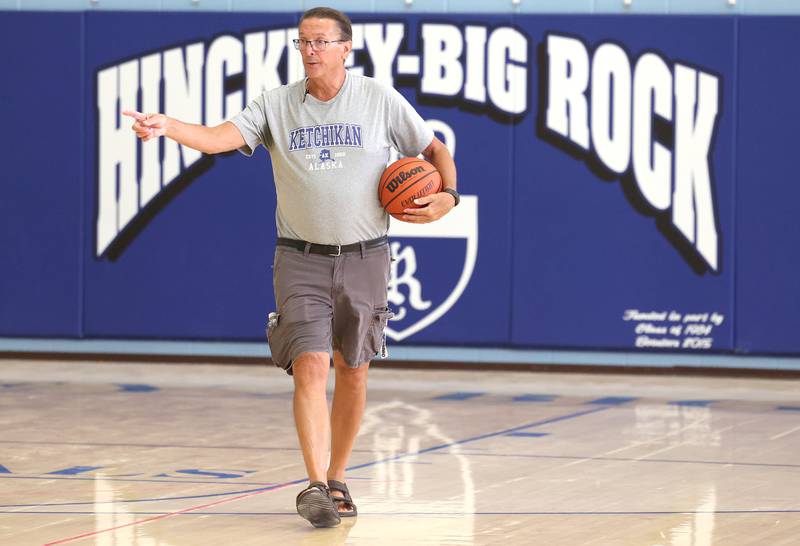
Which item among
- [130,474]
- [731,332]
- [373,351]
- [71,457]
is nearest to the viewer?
[373,351]

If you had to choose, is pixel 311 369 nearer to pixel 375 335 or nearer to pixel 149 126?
pixel 375 335

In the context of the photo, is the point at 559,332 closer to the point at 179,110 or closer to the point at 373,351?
the point at 179,110

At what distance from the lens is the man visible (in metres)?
5.23

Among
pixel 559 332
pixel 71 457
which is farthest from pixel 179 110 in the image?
pixel 71 457

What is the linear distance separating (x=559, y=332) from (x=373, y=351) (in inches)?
224

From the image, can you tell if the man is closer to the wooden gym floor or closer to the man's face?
the man's face

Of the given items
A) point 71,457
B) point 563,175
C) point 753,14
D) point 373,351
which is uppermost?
point 753,14

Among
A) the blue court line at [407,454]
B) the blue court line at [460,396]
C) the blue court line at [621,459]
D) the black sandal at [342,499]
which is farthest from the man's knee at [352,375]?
the blue court line at [460,396]

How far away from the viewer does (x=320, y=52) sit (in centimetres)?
523

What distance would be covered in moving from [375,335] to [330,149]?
26.3 inches

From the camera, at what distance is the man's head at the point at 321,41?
17.2ft

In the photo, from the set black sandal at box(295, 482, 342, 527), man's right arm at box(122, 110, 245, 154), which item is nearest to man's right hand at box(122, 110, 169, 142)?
man's right arm at box(122, 110, 245, 154)

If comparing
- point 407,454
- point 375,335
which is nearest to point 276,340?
point 375,335

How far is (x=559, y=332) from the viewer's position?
433 inches
